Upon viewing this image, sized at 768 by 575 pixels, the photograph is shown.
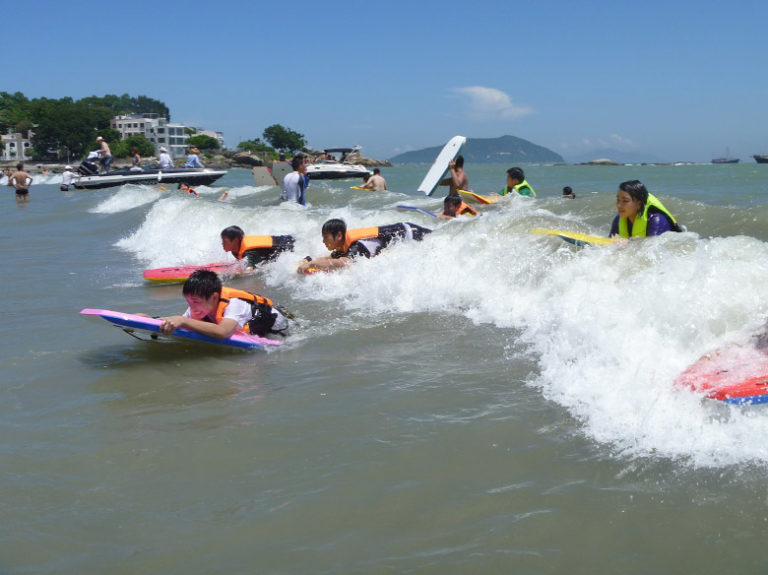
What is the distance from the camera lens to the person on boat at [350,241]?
7.86 metres

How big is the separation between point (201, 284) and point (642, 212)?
13.4ft

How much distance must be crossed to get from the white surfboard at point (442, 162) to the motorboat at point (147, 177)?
49.8 feet

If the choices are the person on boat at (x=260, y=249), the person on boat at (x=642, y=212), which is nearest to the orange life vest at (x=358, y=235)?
the person on boat at (x=260, y=249)

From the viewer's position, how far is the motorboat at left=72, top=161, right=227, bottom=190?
30.2 m

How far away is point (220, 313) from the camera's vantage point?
5504mm

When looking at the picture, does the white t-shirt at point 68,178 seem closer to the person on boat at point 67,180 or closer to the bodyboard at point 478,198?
the person on boat at point 67,180

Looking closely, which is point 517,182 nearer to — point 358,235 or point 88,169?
point 358,235

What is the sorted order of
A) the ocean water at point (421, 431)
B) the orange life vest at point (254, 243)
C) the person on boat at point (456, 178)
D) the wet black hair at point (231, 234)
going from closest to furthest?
1. the ocean water at point (421, 431)
2. the wet black hair at point (231, 234)
3. the orange life vest at point (254, 243)
4. the person on boat at point (456, 178)

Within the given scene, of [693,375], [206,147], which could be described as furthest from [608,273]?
[206,147]

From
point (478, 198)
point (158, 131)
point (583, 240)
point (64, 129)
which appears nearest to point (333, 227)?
point (583, 240)

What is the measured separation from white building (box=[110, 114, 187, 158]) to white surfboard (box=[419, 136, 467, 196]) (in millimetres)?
132674

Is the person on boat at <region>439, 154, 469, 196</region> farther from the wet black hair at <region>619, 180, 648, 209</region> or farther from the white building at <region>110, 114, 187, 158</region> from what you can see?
the white building at <region>110, 114, 187, 158</region>

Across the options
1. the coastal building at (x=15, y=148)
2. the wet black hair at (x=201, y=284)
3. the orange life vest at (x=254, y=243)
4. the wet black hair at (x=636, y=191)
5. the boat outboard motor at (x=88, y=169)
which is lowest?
the wet black hair at (x=201, y=284)

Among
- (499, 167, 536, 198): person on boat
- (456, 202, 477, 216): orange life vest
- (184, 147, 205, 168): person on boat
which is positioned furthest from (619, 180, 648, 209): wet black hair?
(184, 147, 205, 168): person on boat
